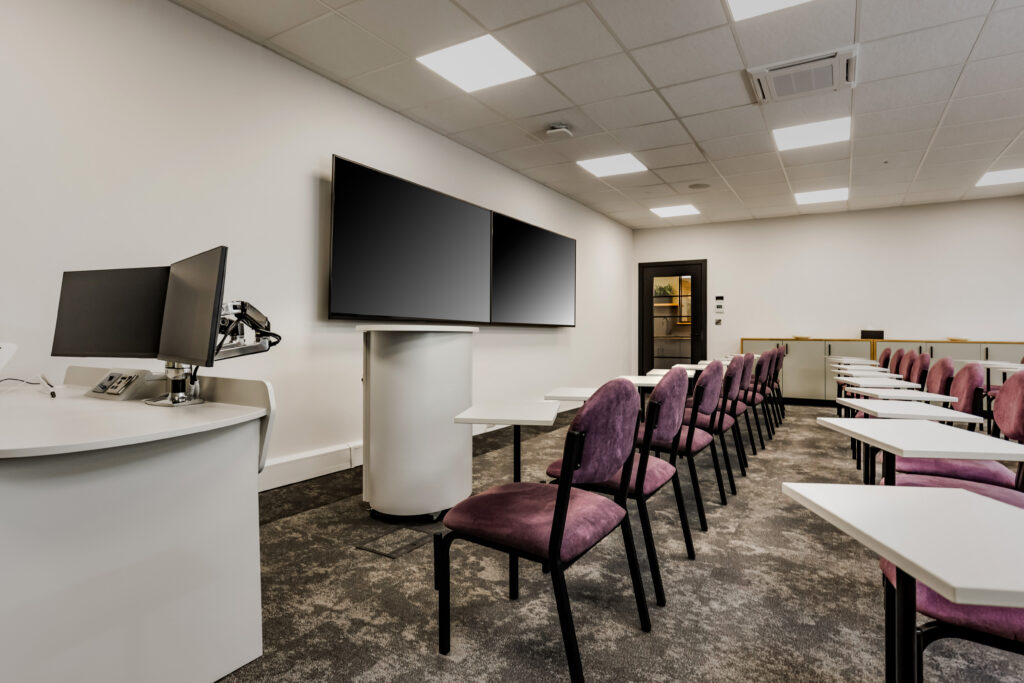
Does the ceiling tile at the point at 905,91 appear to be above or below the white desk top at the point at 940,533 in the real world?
above

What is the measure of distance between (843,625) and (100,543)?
2227mm

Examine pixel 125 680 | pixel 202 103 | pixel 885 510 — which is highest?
pixel 202 103

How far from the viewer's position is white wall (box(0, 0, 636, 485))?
233cm

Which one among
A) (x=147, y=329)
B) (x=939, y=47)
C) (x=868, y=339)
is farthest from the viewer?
(x=868, y=339)

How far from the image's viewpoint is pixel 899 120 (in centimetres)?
433

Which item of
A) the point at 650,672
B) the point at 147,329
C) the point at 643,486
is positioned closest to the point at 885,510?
the point at 650,672

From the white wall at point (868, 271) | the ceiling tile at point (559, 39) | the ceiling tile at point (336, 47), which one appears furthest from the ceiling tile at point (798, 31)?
the white wall at point (868, 271)

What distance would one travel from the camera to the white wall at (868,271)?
667 cm

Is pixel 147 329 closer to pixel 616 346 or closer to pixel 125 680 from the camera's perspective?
pixel 125 680

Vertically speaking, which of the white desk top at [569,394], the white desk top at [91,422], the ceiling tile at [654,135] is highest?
the ceiling tile at [654,135]

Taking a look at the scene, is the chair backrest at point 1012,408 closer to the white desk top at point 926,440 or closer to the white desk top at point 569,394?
the white desk top at point 926,440

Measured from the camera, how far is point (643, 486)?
1.90 metres

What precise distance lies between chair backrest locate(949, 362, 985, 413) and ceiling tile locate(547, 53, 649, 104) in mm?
2688

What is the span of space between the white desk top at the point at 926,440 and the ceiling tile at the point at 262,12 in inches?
129
